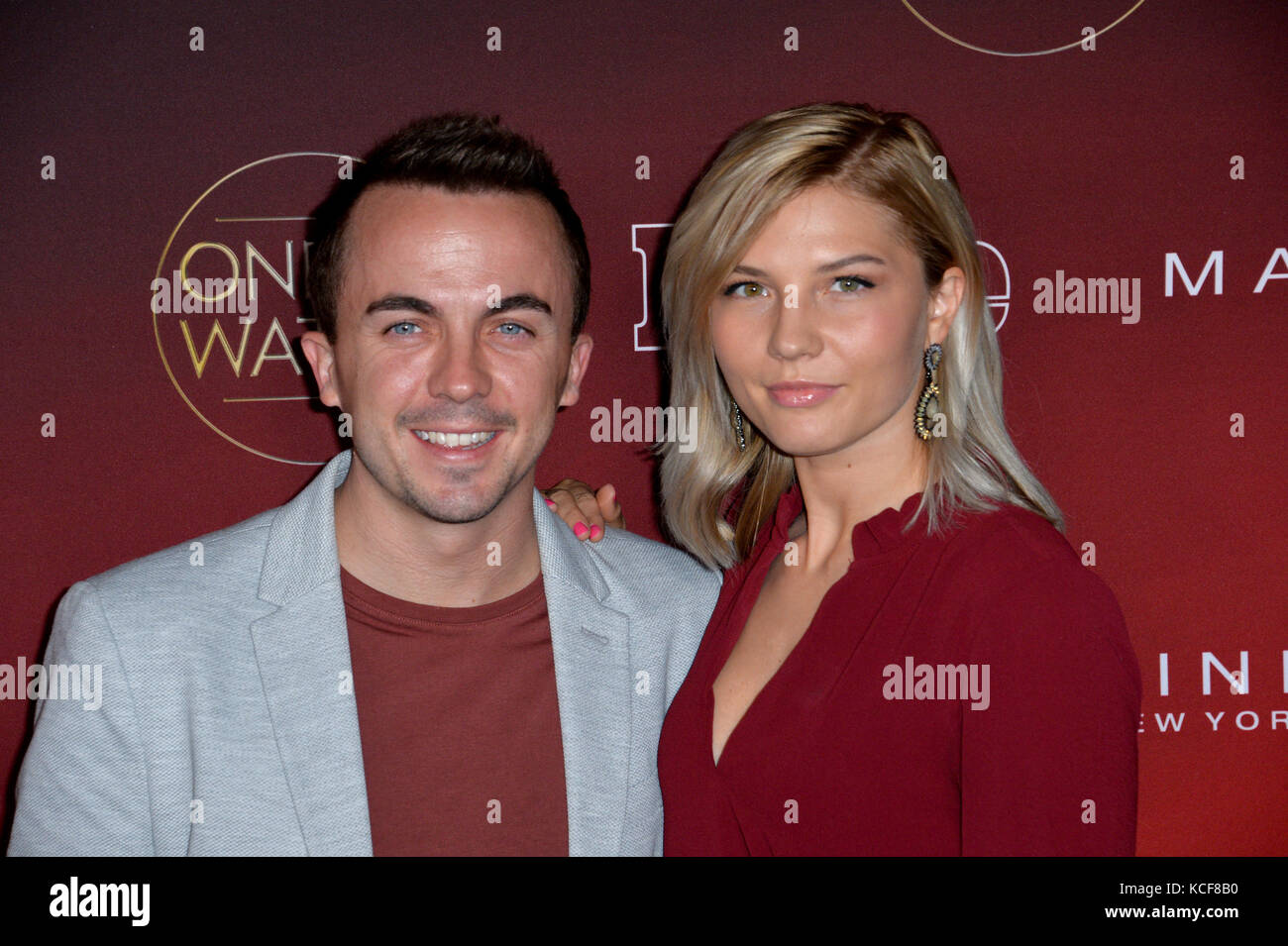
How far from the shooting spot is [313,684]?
1867 mm

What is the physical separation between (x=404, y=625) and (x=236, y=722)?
336 millimetres

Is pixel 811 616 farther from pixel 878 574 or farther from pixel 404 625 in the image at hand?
pixel 404 625

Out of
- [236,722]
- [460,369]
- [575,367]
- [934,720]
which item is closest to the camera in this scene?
[934,720]

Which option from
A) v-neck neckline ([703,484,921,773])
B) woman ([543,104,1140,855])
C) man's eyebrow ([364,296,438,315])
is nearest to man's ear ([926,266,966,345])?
woman ([543,104,1140,855])

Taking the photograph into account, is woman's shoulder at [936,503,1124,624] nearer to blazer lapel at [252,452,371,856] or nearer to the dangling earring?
the dangling earring

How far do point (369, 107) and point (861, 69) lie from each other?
3.93 feet

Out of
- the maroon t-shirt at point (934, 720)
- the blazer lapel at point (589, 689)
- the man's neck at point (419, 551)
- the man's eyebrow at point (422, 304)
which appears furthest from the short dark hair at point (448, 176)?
the maroon t-shirt at point (934, 720)

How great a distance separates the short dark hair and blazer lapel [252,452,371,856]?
1.47ft

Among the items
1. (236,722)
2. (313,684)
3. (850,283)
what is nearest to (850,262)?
(850,283)

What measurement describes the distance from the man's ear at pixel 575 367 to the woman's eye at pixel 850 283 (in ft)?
1.79

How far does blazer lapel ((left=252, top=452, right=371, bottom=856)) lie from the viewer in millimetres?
1802

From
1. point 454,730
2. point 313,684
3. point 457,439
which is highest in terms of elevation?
point 457,439
